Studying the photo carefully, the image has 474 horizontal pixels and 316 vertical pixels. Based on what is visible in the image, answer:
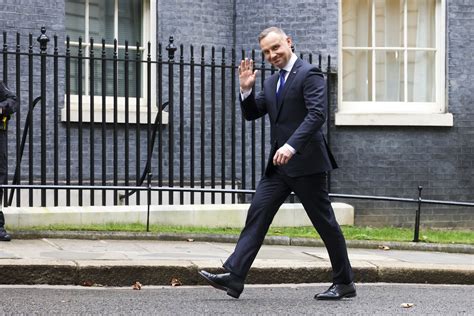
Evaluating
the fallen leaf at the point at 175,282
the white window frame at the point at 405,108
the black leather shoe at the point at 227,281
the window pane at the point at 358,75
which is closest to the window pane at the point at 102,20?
the white window frame at the point at 405,108

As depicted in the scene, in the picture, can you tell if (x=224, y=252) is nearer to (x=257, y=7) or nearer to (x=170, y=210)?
(x=170, y=210)

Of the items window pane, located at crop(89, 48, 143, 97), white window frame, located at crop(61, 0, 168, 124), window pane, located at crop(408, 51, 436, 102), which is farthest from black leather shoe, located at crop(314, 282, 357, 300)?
window pane, located at crop(408, 51, 436, 102)

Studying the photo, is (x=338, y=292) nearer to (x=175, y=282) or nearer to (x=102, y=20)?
(x=175, y=282)

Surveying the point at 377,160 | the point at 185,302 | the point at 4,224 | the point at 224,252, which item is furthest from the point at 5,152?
the point at 377,160

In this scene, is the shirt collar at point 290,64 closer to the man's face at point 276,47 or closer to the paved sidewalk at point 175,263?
the man's face at point 276,47

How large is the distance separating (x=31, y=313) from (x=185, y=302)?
110cm

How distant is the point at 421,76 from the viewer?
13836 millimetres

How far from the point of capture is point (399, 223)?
13.5 metres

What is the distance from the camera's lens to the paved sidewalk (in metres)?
7.83

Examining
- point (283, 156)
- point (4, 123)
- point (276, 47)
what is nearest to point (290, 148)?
point (283, 156)

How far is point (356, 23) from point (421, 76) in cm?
110

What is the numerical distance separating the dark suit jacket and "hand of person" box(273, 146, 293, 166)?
122 millimetres

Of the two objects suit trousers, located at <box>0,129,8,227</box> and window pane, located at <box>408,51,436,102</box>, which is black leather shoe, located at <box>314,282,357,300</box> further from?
window pane, located at <box>408,51,436,102</box>

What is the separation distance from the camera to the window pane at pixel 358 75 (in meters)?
13.6
